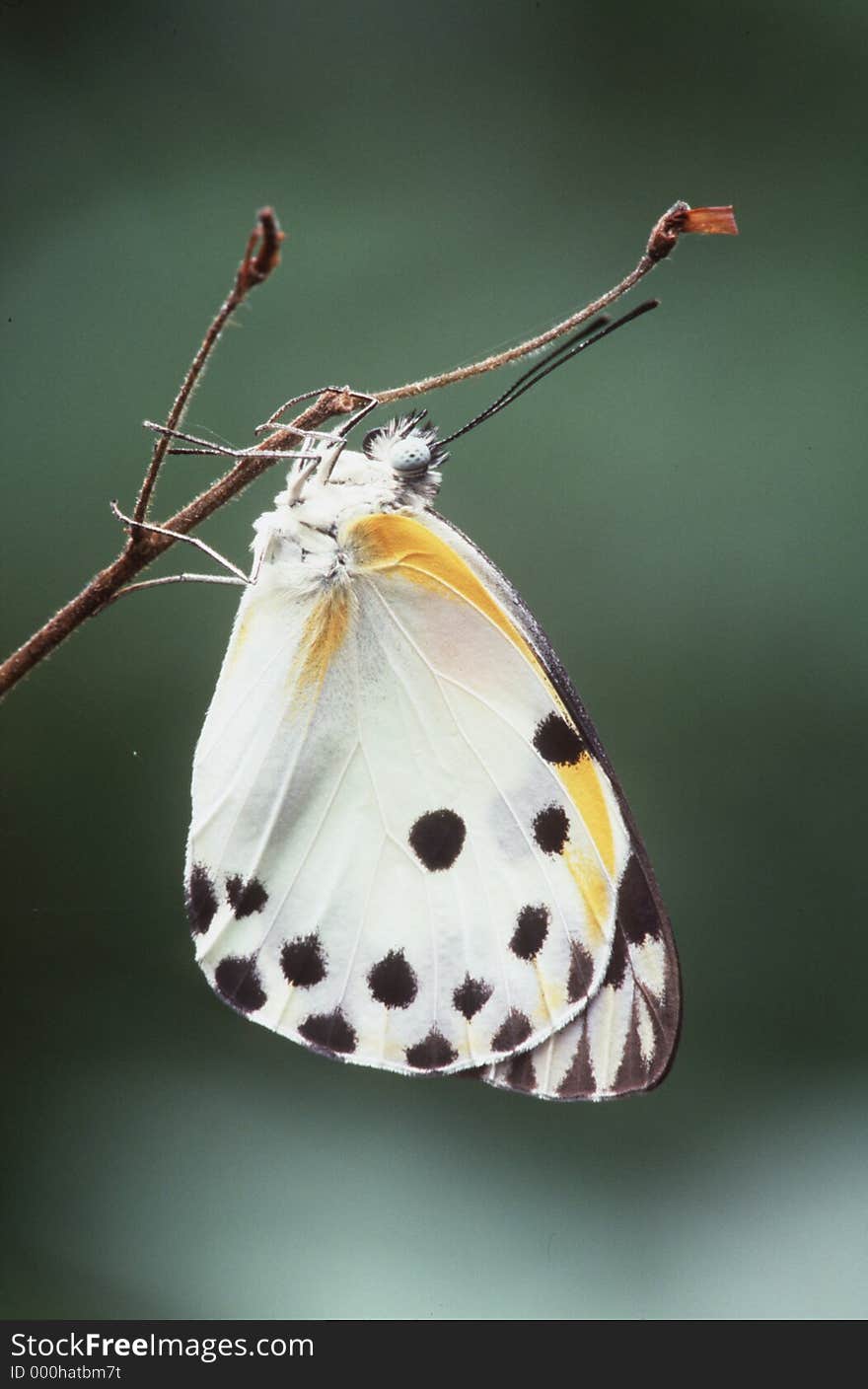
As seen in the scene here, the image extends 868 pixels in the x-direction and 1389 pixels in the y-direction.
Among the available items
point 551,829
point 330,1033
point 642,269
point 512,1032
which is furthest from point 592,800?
point 642,269

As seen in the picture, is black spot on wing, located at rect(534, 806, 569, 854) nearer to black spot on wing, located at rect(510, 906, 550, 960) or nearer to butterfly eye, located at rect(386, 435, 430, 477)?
black spot on wing, located at rect(510, 906, 550, 960)

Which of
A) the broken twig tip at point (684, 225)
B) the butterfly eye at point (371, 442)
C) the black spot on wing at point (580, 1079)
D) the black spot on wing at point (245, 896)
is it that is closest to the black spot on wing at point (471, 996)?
the black spot on wing at point (580, 1079)

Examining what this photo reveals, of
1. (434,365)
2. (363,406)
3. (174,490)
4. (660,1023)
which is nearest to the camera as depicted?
(363,406)

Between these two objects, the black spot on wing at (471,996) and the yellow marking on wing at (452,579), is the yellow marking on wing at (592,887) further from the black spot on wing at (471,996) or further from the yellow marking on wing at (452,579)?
the black spot on wing at (471,996)

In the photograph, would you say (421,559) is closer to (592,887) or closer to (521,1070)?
(592,887)

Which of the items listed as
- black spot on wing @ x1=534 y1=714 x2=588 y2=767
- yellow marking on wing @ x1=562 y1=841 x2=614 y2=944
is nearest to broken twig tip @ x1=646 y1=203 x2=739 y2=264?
black spot on wing @ x1=534 y1=714 x2=588 y2=767

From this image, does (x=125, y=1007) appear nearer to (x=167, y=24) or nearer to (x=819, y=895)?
(x=819, y=895)

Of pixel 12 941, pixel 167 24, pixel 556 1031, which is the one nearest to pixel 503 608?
pixel 556 1031
